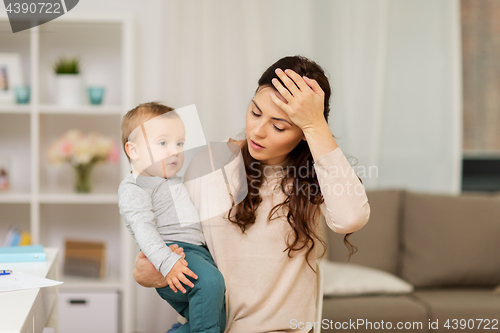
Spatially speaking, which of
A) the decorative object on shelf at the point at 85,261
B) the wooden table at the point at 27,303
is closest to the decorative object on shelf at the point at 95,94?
the decorative object on shelf at the point at 85,261

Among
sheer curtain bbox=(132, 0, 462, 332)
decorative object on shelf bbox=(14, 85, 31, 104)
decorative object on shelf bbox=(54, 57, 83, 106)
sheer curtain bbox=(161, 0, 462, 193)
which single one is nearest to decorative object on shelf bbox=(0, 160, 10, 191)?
decorative object on shelf bbox=(14, 85, 31, 104)

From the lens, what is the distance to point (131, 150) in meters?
1.14

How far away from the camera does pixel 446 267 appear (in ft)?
7.22

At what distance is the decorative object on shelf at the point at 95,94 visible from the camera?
7.58 ft

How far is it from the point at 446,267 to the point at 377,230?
0.37 meters

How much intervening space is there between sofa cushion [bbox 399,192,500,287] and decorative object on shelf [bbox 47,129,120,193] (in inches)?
64.2

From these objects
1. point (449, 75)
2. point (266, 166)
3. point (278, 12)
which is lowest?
point (266, 166)

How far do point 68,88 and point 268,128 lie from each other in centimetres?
158

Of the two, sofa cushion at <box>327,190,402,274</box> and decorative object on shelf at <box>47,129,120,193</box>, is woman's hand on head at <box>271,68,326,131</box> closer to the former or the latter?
sofa cushion at <box>327,190,402,274</box>

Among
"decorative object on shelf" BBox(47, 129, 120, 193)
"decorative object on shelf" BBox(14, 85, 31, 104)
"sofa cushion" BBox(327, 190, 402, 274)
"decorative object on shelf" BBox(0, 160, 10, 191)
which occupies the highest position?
"decorative object on shelf" BBox(14, 85, 31, 104)

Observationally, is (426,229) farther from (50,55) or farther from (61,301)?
(50,55)

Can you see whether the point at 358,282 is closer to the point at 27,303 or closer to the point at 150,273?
the point at 150,273

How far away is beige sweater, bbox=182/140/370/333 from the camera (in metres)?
1.16

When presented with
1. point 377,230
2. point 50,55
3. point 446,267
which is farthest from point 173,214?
point 50,55
